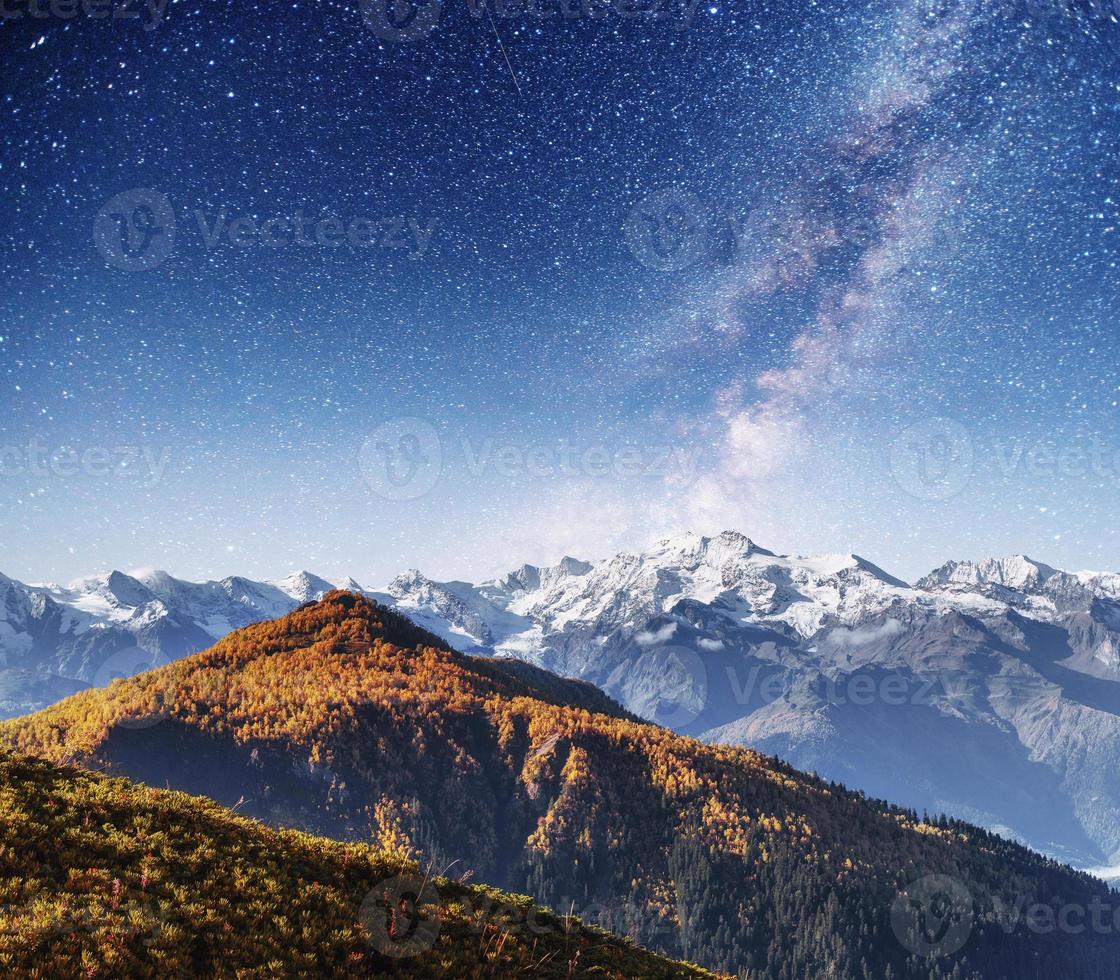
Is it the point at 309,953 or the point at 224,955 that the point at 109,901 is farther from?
the point at 309,953

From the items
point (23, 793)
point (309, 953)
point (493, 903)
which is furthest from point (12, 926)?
point (493, 903)

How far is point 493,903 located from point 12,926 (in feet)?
53.0

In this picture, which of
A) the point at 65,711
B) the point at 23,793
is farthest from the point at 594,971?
the point at 65,711

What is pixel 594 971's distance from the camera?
78.9 feet

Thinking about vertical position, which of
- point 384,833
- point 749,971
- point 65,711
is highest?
point 65,711

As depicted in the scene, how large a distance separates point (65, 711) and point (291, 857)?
21273 centimetres

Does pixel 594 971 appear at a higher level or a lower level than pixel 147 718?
higher

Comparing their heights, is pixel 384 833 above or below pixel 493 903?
below

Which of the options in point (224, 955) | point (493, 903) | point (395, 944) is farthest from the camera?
point (493, 903)

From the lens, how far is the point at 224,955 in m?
18.1

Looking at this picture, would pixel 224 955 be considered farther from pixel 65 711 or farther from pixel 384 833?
pixel 65 711

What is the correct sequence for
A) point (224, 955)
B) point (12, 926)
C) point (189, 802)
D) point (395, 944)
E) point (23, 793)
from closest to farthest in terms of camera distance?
point (12, 926) → point (224, 955) → point (395, 944) → point (23, 793) → point (189, 802)

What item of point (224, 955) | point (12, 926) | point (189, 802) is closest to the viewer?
point (12, 926)

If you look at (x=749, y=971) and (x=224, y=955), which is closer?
(x=224, y=955)
